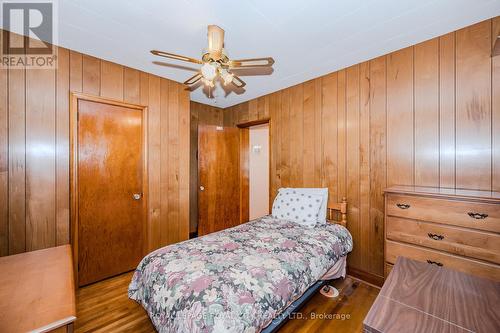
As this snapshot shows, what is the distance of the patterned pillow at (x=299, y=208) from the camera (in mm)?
2316

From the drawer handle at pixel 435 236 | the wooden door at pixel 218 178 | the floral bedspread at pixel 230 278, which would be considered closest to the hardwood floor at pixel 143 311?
the floral bedspread at pixel 230 278

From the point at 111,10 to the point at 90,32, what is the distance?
18.3 inches

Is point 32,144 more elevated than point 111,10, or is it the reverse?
point 111,10

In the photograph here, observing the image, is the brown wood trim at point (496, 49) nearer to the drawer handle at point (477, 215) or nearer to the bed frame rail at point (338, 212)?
the drawer handle at point (477, 215)

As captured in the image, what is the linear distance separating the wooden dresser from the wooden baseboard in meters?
0.52

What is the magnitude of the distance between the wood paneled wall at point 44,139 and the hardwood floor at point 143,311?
2.19ft

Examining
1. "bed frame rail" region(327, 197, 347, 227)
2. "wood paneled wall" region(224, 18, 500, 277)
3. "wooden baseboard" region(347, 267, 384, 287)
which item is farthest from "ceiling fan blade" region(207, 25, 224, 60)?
"wooden baseboard" region(347, 267, 384, 287)

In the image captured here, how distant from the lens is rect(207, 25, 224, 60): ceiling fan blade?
1.58 meters

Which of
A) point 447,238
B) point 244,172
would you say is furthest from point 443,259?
point 244,172

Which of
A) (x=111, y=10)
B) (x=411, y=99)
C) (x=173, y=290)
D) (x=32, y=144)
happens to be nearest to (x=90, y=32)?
(x=111, y=10)

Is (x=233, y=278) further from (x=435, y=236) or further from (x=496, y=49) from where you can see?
(x=496, y=49)

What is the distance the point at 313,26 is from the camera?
1.75 metres

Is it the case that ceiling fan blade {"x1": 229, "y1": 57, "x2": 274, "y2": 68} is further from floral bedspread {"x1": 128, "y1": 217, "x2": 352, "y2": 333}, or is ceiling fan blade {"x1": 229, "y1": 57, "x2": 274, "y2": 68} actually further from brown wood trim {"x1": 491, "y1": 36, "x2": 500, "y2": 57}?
brown wood trim {"x1": 491, "y1": 36, "x2": 500, "y2": 57}

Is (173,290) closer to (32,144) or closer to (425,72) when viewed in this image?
(32,144)
